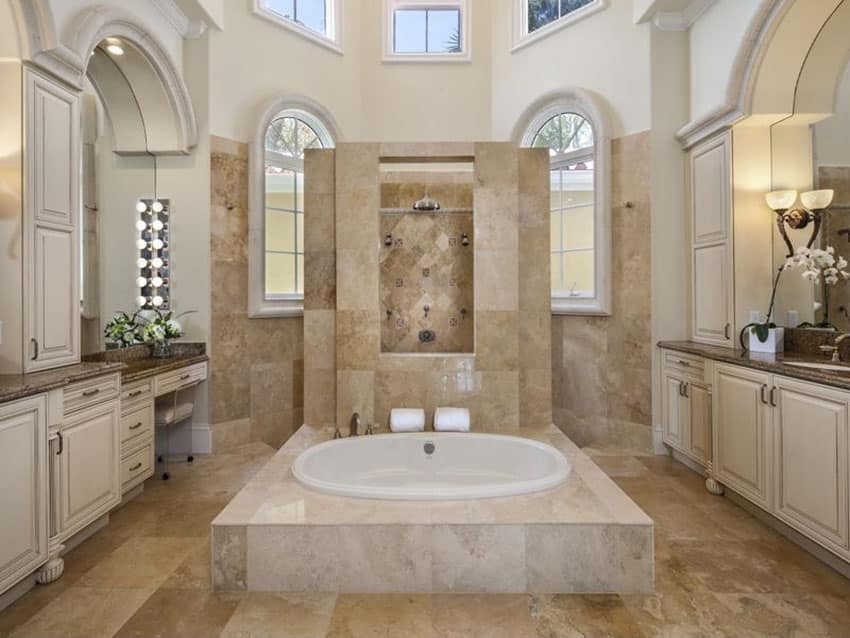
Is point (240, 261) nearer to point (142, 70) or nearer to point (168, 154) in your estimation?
point (168, 154)

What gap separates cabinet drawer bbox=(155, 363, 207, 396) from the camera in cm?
342

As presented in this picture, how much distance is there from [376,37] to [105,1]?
9.49ft

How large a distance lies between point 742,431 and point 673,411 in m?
0.94

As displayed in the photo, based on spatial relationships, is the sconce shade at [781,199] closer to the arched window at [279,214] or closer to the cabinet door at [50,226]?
the arched window at [279,214]

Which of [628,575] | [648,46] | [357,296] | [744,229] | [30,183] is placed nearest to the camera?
[628,575]

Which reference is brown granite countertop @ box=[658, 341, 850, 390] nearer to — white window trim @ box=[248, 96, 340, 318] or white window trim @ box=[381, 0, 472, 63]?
white window trim @ box=[248, 96, 340, 318]

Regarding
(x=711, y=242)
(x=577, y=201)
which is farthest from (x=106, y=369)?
(x=711, y=242)

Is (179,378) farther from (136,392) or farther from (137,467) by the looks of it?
(137,467)

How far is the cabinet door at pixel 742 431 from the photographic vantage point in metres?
2.71

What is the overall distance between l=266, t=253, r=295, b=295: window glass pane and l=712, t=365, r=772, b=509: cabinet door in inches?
139

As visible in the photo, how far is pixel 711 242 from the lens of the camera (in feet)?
12.1

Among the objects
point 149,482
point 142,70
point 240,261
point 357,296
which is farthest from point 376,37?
point 149,482

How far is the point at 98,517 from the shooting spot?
2.66 meters

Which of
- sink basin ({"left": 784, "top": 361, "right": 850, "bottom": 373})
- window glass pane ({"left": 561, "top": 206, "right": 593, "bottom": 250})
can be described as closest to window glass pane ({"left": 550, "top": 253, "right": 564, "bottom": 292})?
window glass pane ({"left": 561, "top": 206, "right": 593, "bottom": 250})
